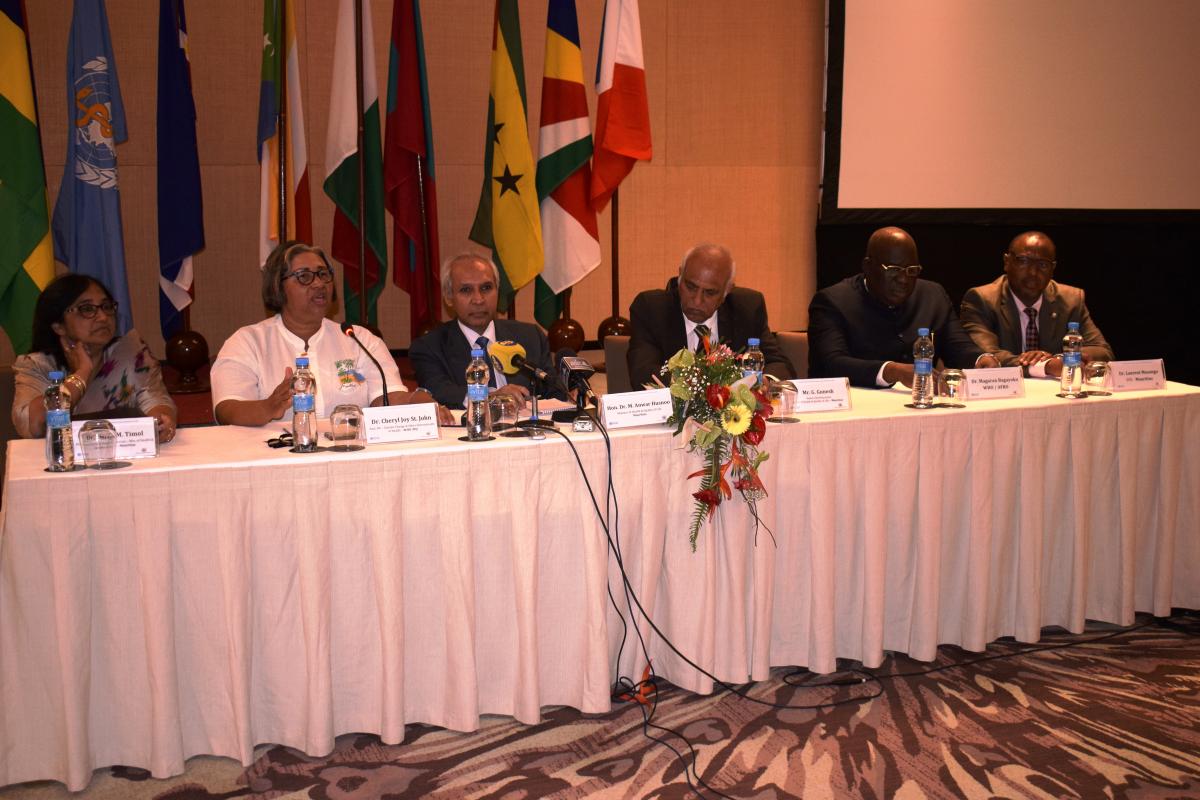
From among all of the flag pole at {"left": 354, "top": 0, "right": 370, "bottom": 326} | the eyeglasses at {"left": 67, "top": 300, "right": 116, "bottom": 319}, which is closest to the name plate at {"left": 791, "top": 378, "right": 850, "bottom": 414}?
the eyeglasses at {"left": 67, "top": 300, "right": 116, "bottom": 319}

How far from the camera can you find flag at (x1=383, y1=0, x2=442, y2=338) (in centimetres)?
521

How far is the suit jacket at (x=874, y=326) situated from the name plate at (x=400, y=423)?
1.94 metres

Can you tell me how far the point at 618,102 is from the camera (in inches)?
212

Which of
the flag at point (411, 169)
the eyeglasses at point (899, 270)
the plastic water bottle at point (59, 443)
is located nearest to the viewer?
the plastic water bottle at point (59, 443)

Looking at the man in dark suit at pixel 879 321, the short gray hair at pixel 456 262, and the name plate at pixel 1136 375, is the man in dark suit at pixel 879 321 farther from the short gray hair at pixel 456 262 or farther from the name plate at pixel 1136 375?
the short gray hair at pixel 456 262

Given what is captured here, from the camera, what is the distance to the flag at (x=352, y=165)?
509 cm

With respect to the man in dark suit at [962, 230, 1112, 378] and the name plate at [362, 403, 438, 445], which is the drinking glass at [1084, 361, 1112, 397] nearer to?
the man in dark suit at [962, 230, 1112, 378]

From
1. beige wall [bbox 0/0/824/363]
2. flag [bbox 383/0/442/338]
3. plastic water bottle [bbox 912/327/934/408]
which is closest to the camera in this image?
plastic water bottle [bbox 912/327/934/408]

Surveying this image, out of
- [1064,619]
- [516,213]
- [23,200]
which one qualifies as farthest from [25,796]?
[516,213]

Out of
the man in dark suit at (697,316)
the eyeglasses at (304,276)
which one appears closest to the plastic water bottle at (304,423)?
the eyeglasses at (304,276)

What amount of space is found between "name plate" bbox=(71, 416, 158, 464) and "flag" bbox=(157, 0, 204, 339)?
2.89 meters

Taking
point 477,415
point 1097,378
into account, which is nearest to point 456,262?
point 477,415

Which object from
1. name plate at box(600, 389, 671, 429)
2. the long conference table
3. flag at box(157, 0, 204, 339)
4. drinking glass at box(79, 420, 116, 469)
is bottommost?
the long conference table

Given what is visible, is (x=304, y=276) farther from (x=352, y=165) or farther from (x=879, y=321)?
(x=879, y=321)
